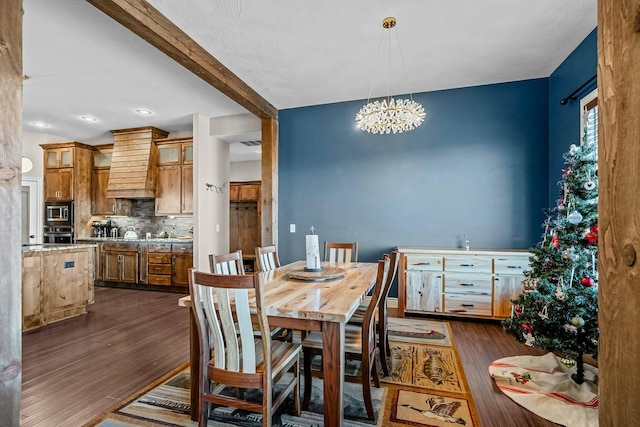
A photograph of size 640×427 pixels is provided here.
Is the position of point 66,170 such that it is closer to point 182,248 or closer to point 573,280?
point 182,248

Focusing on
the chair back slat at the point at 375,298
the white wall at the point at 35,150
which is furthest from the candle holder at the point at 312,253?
the white wall at the point at 35,150

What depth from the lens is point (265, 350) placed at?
5.08ft

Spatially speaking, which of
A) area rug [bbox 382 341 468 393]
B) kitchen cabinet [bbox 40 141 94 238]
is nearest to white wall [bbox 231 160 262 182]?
kitchen cabinet [bbox 40 141 94 238]

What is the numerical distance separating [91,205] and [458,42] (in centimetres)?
694

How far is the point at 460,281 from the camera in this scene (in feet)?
12.1

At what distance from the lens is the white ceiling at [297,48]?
2553mm

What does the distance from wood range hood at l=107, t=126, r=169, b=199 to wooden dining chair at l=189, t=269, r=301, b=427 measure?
4.75 m

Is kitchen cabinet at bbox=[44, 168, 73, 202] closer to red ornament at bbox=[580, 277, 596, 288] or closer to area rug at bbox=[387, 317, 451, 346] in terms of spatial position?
area rug at bbox=[387, 317, 451, 346]

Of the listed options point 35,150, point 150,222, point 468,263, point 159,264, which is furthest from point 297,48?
point 35,150

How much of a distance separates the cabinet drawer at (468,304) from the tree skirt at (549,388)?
2.96 ft

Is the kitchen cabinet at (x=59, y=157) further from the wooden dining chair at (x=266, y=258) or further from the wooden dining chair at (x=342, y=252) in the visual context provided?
the wooden dining chair at (x=342, y=252)

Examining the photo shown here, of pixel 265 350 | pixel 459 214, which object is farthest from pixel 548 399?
pixel 459 214

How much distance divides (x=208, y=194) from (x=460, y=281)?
3.90 m

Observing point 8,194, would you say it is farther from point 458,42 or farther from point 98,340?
point 458,42
